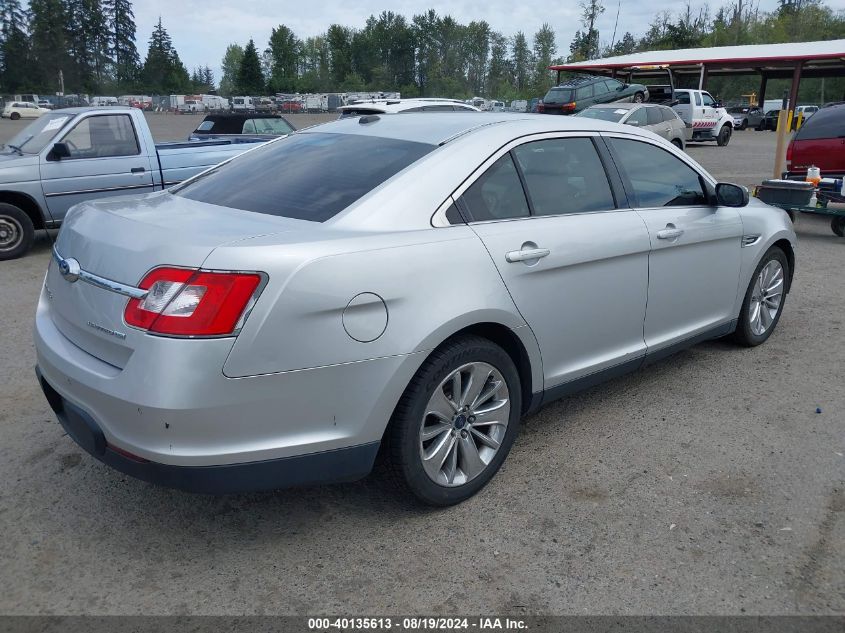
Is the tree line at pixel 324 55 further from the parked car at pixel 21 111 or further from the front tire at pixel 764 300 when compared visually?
the front tire at pixel 764 300

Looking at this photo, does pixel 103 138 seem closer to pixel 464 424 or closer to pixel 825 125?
pixel 464 424

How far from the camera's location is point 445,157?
3258mm

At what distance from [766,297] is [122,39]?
13262cm

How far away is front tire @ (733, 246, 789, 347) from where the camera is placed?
5090 millimetres

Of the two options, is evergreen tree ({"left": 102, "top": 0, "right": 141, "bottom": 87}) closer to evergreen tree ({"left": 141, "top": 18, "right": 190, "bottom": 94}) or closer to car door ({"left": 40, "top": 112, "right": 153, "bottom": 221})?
evergreen tree ({"left": 141, "top": 18, "right": 190, "bottom": 94})

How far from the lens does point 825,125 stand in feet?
35.1

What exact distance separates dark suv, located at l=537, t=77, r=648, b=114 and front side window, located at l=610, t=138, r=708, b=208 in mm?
20542

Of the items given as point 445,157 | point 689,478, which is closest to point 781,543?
point 689,478

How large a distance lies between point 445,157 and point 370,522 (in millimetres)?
1615

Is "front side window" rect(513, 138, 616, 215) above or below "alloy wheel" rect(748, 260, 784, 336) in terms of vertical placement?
above

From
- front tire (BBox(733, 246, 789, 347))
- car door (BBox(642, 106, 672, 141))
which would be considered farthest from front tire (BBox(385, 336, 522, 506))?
car door (BBox(642, 106, 672, 141))

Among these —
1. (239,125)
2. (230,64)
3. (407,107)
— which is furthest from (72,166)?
(230,64)

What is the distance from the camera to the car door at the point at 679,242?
4090 millimetres

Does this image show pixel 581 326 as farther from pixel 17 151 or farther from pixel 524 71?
pixel 524 71
